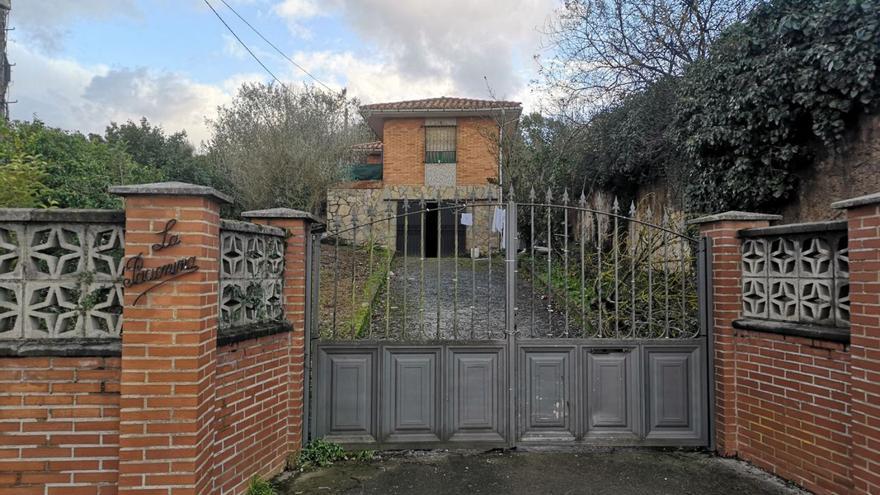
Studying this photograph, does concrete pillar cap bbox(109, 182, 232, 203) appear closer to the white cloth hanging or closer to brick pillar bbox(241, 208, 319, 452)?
brick pillar bbox(241, 208, 319, 452)

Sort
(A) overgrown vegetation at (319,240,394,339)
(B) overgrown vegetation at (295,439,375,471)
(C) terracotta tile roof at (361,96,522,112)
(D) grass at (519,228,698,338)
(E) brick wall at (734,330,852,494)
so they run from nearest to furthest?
(E) brick wall at (734,330,852,494) → (B) overgrown vegetation at (295,439,375,471) → (D) grass at (519,228,698,338) → (A) overgrown vegetation at (319,240,394,339) → (C) terracotta tile roof at (361,96,522,112)

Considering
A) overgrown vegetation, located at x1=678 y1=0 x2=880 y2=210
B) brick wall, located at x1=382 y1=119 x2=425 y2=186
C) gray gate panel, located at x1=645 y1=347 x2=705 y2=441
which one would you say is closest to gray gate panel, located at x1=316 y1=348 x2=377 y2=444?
gray gate panel, located at x1=645 y1=347 x2=705 y2=441

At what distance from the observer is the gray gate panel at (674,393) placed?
4.20 metres

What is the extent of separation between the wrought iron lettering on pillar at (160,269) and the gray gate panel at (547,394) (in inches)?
111

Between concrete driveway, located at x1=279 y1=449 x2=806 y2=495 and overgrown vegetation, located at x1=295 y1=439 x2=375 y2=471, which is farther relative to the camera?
overgrown vegetation, located at x1=295 y1=439 x2=375 y2=471

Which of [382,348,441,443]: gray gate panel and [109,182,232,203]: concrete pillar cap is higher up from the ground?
[109,182,232,203]: concrete pillar cap

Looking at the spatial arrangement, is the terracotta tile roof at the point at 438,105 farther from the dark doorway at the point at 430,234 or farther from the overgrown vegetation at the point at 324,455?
the overgrown vegetation at the point at 324,455

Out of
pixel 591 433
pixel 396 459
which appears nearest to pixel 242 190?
pixel 396 459

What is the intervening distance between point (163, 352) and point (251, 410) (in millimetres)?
1018

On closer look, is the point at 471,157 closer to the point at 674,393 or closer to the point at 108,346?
the point at 674,393

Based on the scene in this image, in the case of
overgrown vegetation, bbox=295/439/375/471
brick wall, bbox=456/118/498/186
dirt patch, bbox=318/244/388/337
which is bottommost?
overgrown vegetation, bbox=295/439/375/471

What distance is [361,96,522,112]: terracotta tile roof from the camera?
1555 centimetres

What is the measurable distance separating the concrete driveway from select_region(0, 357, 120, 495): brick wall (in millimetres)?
1326

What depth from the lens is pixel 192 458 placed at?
2.55m
